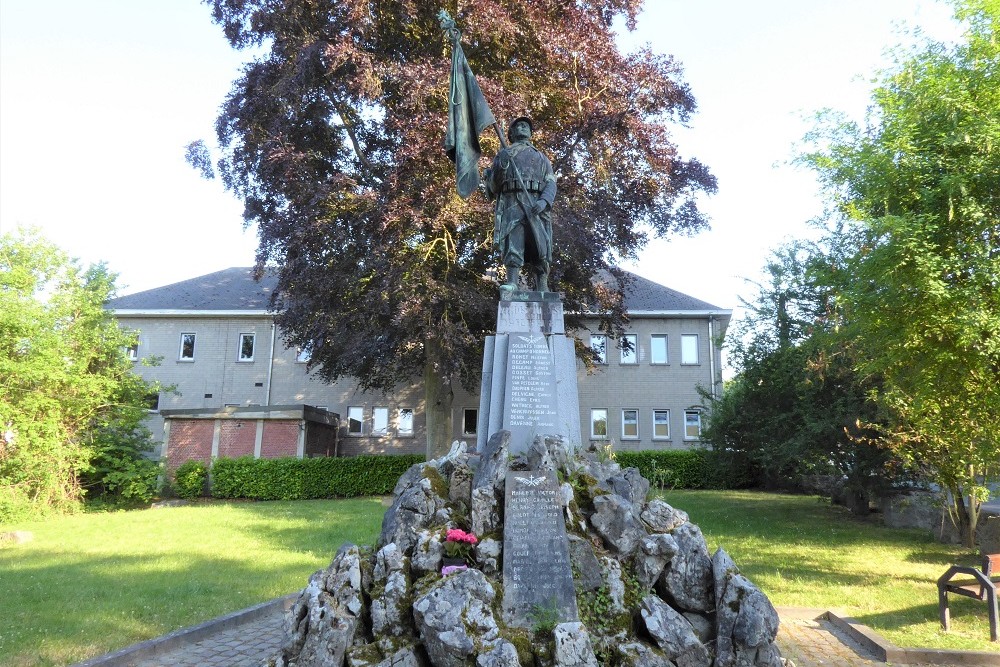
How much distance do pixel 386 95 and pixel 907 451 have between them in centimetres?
1416

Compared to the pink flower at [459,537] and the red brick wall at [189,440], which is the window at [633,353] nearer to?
the red brick wall at [189,440]

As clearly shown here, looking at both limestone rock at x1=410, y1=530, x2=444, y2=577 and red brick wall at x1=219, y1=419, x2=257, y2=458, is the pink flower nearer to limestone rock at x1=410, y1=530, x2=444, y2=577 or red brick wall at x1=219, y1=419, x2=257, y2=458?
limestone rock at x1=410, y1=530, x2=444, y2=577

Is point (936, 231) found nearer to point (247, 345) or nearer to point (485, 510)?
point (485, 510)

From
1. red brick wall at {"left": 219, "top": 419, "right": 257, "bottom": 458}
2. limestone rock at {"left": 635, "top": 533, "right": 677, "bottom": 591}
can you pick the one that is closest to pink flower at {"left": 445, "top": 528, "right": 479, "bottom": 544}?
limestone rock at {"left": 635, "top": 533, "right": 677, "bottom": 591}

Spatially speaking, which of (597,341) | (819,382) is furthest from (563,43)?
(597,341)

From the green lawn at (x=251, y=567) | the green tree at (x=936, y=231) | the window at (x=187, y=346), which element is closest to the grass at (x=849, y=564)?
the green lawn at (x=251, y=567)

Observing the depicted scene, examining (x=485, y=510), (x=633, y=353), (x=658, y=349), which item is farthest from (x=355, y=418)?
(x=485, y=510)

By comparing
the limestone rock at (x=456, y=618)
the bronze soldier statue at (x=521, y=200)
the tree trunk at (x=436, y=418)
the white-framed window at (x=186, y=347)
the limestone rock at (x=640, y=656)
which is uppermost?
the white-framed window at (x=186, y=347)

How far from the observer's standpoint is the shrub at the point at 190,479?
80.3 ft

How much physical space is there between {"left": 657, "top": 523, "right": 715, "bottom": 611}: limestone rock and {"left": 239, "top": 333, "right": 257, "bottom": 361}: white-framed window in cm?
2899

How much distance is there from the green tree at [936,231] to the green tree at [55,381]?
19.2 metres

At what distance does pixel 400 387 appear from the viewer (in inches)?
1233

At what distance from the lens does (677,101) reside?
1945cm

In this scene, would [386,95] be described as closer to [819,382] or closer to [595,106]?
[595,106]
